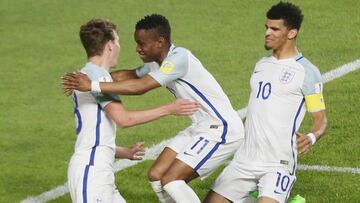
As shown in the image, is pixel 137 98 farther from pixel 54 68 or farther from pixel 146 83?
pixel 146 83

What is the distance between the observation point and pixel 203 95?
11.2 metres

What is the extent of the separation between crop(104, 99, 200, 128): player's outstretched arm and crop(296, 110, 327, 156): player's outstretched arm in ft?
3.30

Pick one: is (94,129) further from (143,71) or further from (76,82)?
(143,71)

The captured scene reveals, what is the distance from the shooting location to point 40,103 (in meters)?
17.2

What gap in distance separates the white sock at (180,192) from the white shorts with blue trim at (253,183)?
0.77ft

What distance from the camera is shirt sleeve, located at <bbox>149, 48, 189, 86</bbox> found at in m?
10.8

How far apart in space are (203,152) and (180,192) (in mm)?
445

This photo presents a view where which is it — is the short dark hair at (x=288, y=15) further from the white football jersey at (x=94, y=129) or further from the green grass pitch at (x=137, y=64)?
the green grass pitch at (x=137, y=64)

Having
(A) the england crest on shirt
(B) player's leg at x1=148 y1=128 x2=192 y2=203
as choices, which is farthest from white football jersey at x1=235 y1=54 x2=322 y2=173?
(B) player's leg at x1=148 y1=128 x2=192 y2=203

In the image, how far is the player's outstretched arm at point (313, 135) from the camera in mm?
10227

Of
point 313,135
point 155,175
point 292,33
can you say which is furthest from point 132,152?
point 292,33

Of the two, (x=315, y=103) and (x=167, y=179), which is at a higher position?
(x=315, y=103)

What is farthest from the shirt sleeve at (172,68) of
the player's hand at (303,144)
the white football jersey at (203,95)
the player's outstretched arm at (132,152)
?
the player's hand at (303,144)

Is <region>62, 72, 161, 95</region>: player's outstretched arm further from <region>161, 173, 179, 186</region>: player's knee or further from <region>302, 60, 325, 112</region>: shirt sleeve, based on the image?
<region>302, 60, 325, 112</region>: shirt sleeve
